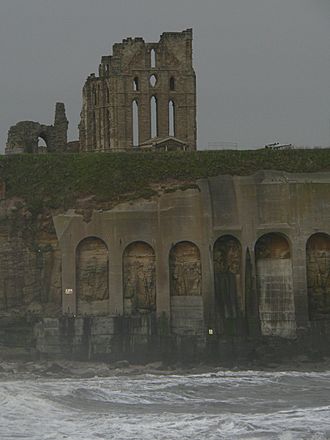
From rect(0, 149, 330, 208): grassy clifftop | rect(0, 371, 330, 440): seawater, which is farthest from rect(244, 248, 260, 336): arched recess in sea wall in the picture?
rect(0, 149, 330, 208): grassy clifftop

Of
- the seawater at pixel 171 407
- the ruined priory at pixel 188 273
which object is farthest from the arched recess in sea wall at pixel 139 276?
the seawater at pixel 171 407

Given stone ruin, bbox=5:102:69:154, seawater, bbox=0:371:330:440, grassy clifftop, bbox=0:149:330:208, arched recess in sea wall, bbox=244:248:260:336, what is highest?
stone ruin, bbox=5:102:69:154

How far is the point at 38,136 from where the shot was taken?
5741 cm

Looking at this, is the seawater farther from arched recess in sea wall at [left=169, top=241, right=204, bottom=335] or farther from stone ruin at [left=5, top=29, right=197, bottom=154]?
stone ruin at [left=5, top=29, right=197, bottom=154]

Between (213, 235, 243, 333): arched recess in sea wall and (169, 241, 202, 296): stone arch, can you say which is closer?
(213, 235, 243, 333): arched recess in sea wall

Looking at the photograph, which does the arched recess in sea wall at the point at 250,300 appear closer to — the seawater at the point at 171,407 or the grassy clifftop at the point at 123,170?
the seawater at the point at 171,407

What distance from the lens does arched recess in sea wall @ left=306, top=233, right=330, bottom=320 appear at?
44000 mm

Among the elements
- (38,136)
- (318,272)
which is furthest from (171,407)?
(38,136)

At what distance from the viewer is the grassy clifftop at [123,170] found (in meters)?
44.7

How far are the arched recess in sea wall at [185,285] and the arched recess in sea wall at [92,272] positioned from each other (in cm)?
331

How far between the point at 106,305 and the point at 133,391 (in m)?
A: 9.06

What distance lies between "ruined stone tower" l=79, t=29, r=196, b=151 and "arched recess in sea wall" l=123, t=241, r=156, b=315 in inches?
771

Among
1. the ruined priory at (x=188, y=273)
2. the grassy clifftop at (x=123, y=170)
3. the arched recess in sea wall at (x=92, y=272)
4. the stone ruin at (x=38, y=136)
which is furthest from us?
the stone ruin at (x=38, y=136)

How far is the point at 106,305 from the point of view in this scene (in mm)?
44000
